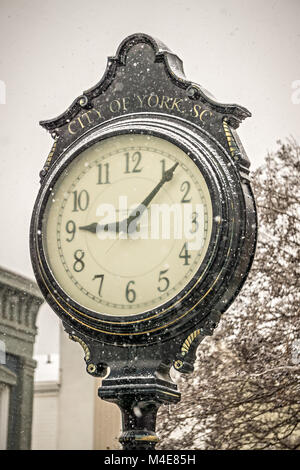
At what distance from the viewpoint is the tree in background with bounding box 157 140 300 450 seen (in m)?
4.94

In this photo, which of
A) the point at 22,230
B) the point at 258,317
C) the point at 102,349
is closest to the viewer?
the point at 102,349

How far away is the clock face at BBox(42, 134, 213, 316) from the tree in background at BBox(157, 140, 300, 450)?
3.09 meters

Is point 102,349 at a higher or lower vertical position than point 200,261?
lower

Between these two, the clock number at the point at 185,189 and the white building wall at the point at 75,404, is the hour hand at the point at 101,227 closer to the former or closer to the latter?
the clock number at the point at 185,189

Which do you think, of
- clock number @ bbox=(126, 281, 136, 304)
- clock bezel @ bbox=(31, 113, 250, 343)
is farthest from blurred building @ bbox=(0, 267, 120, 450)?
clock number @ bbox=(126, 281, 136, 304)

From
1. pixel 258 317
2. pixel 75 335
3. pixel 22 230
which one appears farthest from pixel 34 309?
pixel 75 335

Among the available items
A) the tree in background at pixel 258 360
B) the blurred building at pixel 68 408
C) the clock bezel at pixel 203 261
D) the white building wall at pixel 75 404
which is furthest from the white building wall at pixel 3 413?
the clock bezel at pixel 203 261

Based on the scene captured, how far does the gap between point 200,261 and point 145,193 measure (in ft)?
0.62

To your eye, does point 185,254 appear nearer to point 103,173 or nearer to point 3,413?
point 103,173

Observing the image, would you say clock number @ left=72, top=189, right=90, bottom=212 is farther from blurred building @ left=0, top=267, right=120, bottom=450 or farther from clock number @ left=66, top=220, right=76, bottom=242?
blurred building @ left=0, top=267, right=120, bottom=450

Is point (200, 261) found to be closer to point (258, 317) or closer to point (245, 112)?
point (245, 112)

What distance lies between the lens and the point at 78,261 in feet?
5.94

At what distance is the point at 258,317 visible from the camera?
511 cm

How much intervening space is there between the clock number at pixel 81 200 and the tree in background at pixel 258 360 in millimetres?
Result: 3094
